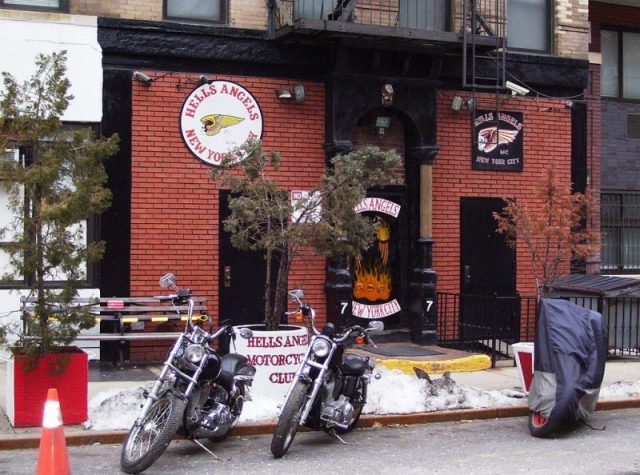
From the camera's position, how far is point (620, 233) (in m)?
16.8

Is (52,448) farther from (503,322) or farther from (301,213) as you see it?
(503,322)

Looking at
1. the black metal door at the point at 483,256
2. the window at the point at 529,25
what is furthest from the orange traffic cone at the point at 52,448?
the window at the point at 529,25

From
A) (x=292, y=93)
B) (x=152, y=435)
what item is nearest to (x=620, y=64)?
(x=292, y=93)

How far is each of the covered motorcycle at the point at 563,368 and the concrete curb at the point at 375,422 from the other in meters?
0.76

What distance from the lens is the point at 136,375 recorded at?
444 inches

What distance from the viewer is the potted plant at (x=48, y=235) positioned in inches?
320

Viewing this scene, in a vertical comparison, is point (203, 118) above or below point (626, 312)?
above

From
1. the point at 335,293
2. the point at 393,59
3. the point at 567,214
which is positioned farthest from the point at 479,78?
the point at 335,293

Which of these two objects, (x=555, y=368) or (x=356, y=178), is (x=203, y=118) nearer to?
(x=356, y=178)

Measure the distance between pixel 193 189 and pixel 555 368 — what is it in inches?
233

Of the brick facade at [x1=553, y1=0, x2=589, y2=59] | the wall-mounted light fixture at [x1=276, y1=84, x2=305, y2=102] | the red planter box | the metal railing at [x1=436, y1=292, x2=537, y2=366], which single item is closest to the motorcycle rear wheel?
the red planter box

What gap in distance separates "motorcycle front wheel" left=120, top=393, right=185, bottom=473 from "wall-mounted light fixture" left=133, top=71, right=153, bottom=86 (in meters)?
6.22

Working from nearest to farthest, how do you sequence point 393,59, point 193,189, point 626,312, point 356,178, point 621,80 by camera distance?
1. point 356,178
2. point 193,189
3. point 393,59
4. point 626,312
5. point 621,80

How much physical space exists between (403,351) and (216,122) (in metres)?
4.13
